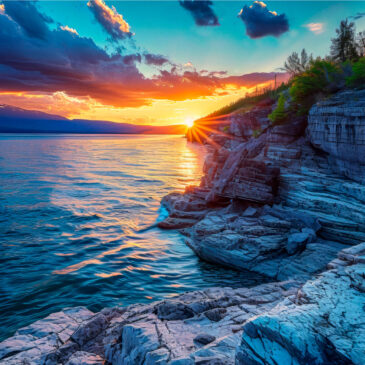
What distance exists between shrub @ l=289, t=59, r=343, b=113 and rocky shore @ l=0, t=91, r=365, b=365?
232cm

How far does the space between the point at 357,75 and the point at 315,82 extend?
3.30 m

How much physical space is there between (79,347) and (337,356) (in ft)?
23.9

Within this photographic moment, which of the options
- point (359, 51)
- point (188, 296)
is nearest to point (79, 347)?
point (188, 296)

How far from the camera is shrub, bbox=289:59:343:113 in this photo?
72.0 feet

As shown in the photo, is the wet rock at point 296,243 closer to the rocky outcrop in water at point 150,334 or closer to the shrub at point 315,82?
the rocky outcrop in water at point 150,334

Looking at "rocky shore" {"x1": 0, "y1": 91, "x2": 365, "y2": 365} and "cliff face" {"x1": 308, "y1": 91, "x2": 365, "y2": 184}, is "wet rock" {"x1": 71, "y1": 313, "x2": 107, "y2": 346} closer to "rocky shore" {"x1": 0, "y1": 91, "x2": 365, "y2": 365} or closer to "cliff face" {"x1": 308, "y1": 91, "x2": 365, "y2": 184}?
"rocky shore" {"x1": 0, "y1": 91, "x2": 365, "y2": 365}

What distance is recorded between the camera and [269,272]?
14.2 meters

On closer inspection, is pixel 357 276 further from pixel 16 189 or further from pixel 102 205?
pixel 16 189

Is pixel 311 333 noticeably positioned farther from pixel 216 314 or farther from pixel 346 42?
pixel 346 42

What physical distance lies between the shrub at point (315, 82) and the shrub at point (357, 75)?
1459 millimetres

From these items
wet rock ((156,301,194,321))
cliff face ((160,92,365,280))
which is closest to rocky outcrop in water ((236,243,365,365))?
wet rock ((156,301,194,321))

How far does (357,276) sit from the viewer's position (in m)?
6.91

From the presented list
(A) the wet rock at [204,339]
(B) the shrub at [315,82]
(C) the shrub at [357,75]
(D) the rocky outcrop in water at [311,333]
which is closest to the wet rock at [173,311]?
(A) the wet rock at [204,339]

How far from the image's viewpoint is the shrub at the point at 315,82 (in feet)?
72.0
